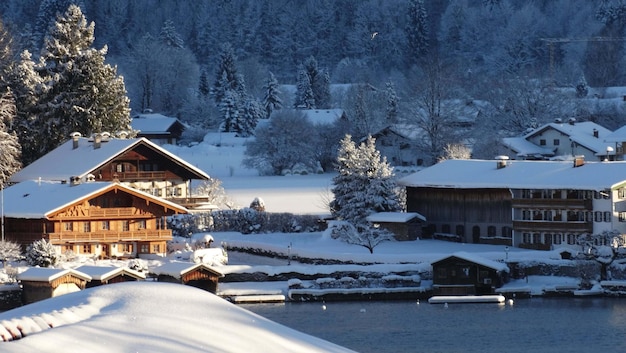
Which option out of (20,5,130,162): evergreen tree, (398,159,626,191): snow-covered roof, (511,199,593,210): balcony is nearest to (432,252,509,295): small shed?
(511,199,593,210): balcony

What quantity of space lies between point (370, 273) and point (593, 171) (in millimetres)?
9597

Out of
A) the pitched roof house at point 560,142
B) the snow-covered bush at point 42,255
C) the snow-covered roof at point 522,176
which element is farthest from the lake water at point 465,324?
the pitched roof house at point 560,142

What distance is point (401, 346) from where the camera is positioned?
33906 millimetres

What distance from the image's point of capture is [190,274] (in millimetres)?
42625

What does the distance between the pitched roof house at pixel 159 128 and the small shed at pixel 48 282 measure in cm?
5245

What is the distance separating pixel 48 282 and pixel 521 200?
Result: 1682 centimetres

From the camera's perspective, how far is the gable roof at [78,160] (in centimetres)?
5225

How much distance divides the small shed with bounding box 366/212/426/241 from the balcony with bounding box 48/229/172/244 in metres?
7.47

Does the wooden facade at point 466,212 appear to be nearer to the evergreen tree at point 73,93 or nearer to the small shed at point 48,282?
the evergreen tree at point 73,93

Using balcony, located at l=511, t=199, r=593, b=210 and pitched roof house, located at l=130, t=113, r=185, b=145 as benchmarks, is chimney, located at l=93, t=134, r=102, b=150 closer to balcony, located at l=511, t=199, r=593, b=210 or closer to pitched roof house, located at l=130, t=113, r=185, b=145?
balcony, located at l=511, t=199, r=593, b=210

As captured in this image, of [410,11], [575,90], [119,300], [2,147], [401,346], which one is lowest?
[401,346]

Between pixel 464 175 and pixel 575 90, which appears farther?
pixel 575 90

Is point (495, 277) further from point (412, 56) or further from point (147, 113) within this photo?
point (412, 56)

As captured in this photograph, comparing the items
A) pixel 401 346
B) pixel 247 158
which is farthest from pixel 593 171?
pixel 247 158
